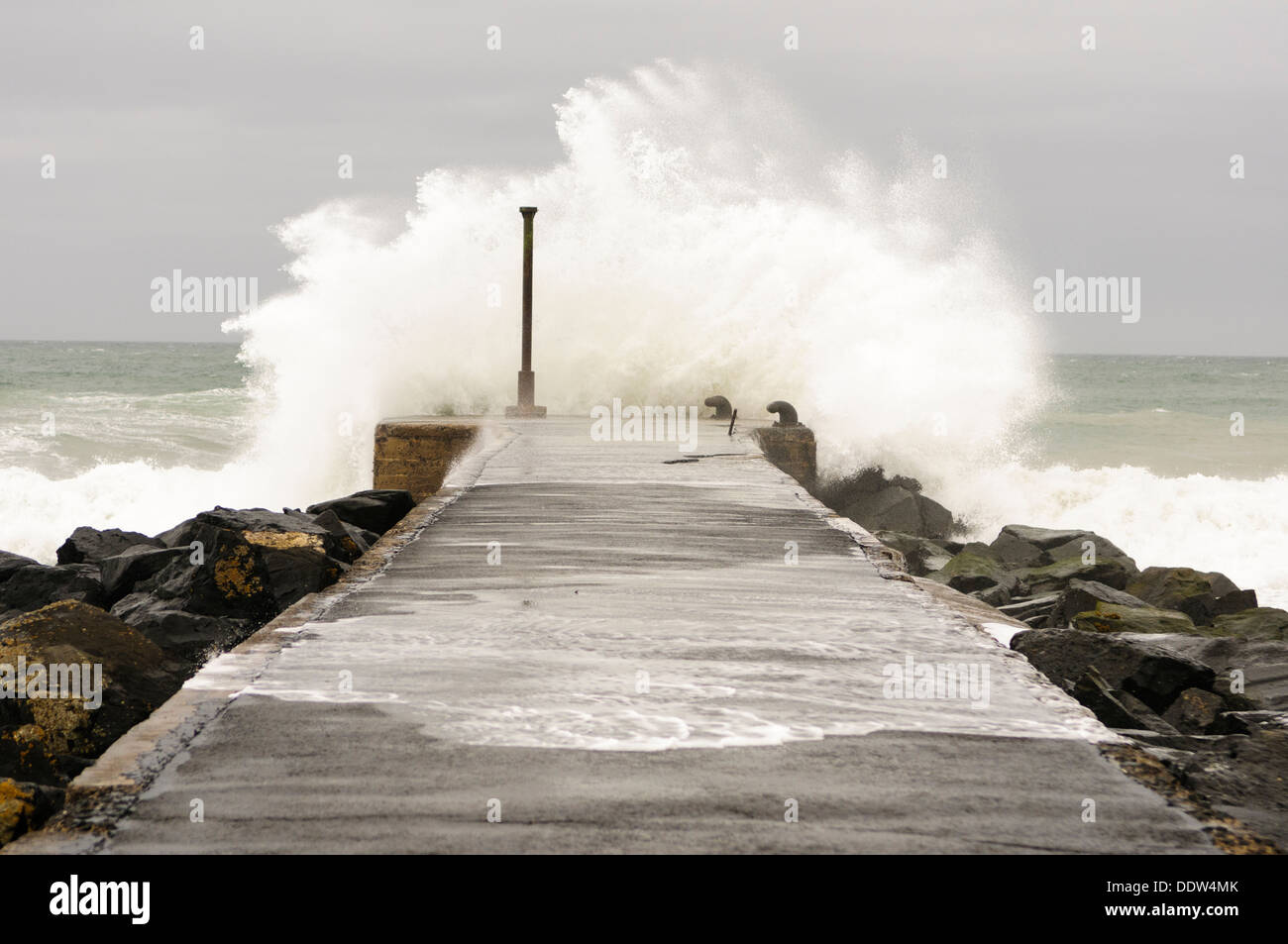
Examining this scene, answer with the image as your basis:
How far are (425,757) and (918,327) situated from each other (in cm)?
1488

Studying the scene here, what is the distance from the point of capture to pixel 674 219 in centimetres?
1828

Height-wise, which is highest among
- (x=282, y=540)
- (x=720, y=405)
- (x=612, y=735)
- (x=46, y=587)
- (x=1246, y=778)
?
(x=720, y=405)

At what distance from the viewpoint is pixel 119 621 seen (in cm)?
512

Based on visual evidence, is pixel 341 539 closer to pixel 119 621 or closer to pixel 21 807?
pixel 119 621

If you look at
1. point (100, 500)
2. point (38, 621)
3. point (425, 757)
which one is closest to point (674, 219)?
point (100, 500)

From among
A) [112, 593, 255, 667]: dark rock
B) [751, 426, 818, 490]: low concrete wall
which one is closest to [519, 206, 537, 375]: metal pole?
[751, 426, 818, 490]: low concrete wall

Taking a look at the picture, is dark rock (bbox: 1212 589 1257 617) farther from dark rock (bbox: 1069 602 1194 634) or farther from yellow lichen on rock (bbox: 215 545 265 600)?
yellow lichen on rock (bbox: 215 545 265 600)

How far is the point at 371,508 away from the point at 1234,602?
21.2 ft

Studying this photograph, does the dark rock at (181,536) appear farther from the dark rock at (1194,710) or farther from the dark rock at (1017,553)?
the dark rock at (1017,553)

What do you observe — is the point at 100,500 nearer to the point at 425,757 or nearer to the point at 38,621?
the point at 38,621

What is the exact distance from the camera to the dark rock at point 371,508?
1009 centimetres

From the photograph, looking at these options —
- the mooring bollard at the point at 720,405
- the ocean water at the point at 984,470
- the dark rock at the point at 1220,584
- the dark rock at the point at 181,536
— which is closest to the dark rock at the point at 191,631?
the dark rock at the point at 181,536

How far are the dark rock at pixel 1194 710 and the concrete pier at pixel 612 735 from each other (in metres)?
1.11

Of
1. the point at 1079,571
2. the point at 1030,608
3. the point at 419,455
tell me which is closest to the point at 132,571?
the point at 419,455
